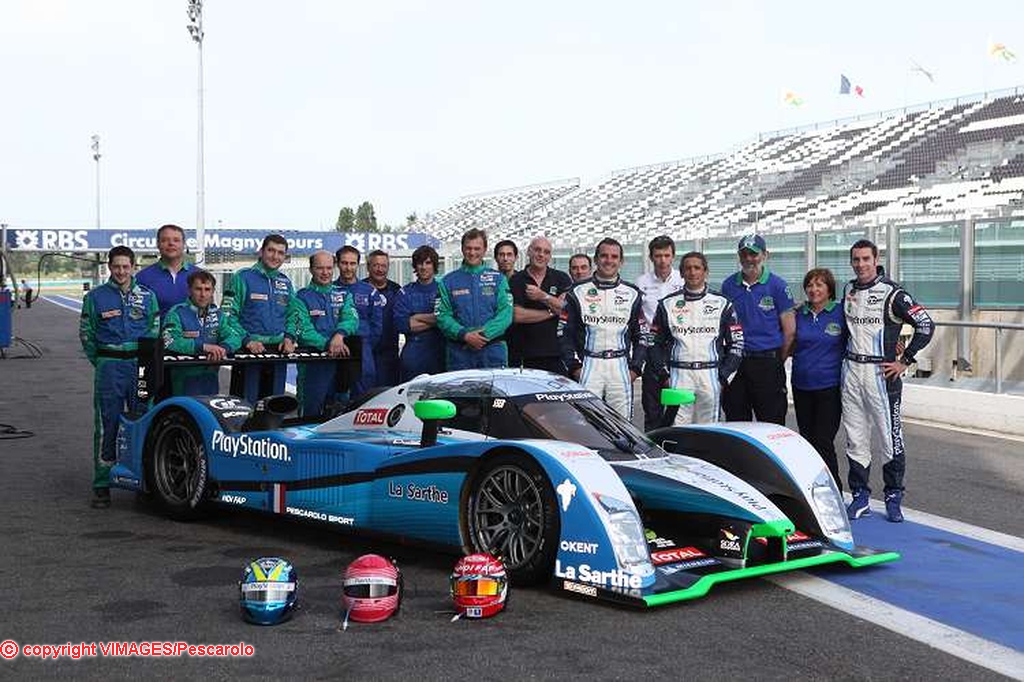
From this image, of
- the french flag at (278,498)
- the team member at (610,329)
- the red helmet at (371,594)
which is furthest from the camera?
the team member at (610,329)

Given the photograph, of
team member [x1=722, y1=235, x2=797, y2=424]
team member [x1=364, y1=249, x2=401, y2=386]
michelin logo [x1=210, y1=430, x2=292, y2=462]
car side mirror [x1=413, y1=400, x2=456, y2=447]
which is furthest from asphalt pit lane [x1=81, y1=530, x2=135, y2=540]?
team member [x1=722, y1=235, x2=797, y2=424]

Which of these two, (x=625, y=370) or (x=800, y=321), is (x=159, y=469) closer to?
(x=625, y=370)

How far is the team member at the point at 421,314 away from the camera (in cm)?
1016

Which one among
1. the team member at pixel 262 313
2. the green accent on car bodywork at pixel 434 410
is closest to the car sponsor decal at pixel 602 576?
the green accent on car bodywork at pixel 434 410

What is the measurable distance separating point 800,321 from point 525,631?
396 centimetres

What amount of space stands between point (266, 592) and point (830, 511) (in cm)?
307

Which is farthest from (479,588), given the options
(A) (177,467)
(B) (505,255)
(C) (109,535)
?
(B) (505,255)

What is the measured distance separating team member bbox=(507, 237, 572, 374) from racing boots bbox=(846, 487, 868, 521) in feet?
9.62

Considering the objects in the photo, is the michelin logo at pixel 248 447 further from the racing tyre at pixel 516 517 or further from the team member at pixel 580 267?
the team member at pixel 580 267

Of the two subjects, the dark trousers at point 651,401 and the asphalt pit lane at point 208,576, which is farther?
the dark trousers at point 651,401

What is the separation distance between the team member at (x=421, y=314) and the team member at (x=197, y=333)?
1.58m

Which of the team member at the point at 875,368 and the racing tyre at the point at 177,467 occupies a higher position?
the team member at the point at 875,368

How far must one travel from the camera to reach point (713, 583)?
226 inches

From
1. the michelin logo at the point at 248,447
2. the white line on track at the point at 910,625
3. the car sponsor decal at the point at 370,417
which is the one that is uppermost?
the car sponsor decal at the point at 370,417
